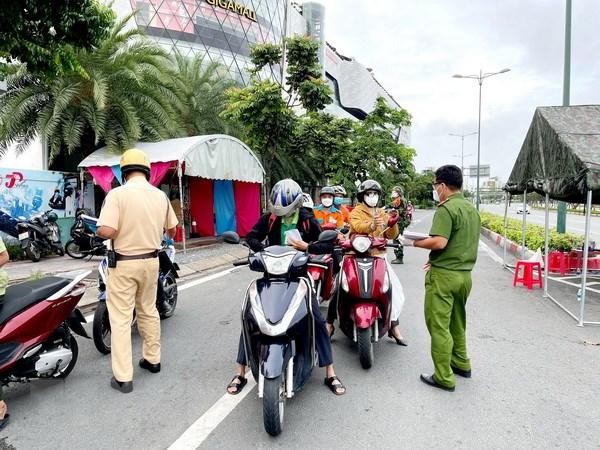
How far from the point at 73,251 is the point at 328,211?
6.29 meters

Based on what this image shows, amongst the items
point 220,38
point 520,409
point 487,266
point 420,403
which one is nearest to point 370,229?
point 420,403

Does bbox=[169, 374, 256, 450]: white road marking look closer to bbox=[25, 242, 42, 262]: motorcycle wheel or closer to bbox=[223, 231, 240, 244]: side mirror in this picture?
bbox=[223, 231, 240, 244]: side mirror

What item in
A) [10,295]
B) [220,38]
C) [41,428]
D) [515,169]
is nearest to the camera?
[41,428]

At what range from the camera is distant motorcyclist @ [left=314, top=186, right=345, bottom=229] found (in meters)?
7.28

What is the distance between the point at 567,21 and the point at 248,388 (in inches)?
490

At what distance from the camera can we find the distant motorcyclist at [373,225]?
4.45 meters

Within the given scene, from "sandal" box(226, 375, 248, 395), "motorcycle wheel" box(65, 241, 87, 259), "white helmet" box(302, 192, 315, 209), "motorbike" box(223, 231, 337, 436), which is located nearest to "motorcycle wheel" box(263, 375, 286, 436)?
"motorbike" box(223, 231, 337, 436)

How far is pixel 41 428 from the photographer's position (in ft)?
9.64

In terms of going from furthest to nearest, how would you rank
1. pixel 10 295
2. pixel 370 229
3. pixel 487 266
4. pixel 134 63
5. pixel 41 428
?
1. pixel 134 63
2. pixel 487 266
3. pixel 370 229
4. pixel 10 295
5. pixel 41 428

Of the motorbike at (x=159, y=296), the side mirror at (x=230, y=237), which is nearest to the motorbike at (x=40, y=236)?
the motorbike at (x=159, y=296)

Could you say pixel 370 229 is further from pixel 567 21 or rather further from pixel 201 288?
pixel 567 21

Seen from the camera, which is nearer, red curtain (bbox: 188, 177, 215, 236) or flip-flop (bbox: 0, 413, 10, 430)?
flip-flop (bbox: 0, 413, 10, 430)

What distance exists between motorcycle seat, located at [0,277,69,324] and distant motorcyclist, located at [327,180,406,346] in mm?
2527

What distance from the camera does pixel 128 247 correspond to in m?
3.51
